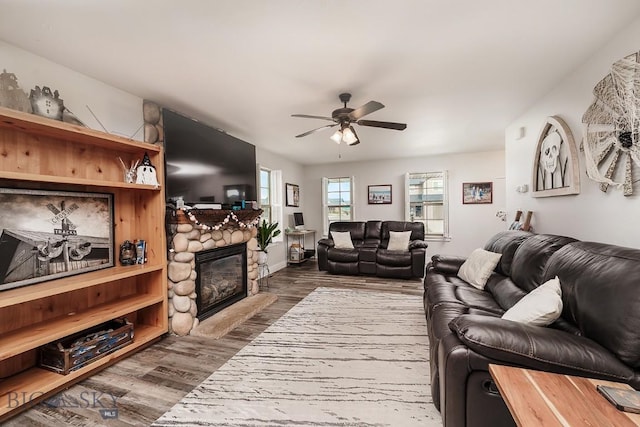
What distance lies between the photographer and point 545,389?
100 centimetres

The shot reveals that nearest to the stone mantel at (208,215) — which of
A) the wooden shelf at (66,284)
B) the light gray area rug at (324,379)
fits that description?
the wooden shelf at (66,284)

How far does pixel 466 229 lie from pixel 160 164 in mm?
5714

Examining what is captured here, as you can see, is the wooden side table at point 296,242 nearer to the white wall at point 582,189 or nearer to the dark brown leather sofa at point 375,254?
the dark brown leather sofa at point 375,254

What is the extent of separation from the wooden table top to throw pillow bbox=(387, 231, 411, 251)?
411 centimetres

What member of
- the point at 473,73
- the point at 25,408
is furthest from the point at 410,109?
the point at 25,408

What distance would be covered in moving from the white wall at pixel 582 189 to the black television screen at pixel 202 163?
3.57m

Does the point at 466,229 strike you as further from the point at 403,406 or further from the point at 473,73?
the point at 403,406

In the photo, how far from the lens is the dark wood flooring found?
1676mm

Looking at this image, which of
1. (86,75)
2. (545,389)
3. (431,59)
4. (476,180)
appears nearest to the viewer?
(545,389)

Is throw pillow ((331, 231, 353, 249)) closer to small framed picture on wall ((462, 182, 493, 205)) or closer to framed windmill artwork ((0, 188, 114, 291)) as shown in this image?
small framed picture on wall ((462, 182, 493, 205))

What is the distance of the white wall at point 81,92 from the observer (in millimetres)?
1938

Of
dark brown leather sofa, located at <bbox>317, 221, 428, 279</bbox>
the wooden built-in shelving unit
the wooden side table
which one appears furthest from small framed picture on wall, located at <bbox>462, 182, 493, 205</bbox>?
the wooden built-in shelving unit

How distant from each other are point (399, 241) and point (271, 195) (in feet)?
8.84

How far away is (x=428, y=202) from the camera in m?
6.11
